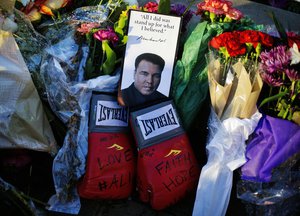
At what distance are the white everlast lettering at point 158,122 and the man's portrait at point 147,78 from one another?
0.43ft

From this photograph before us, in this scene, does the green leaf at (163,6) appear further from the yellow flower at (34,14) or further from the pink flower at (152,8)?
the yellow flower at (34,14)

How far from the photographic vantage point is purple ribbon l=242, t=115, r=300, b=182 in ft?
7.48

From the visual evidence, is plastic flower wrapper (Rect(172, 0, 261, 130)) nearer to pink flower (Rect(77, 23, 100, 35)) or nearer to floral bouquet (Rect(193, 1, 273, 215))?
floral bouquet (Rect(193, 1, 273, 215))

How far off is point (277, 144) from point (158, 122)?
2.16ft

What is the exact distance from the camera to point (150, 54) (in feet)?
8.60

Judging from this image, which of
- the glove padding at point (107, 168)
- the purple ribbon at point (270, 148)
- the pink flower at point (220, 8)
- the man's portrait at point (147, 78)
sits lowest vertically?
the glove padding at point (107, 168)

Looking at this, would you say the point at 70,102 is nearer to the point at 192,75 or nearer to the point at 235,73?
the point at 192,75

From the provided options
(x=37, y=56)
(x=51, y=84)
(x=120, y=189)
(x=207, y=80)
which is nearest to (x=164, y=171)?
(x=120, y=189)

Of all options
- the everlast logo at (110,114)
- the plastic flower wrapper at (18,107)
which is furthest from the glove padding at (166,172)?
the plastic flower wrapper at (18,107)

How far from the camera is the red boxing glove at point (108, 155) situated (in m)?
2.41

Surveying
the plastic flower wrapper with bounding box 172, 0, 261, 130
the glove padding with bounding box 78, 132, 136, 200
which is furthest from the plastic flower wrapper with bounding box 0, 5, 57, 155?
the plastic flower wrapper with bounding box 172, 0, 261, 130

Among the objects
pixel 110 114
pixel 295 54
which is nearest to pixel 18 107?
pixel 110 114

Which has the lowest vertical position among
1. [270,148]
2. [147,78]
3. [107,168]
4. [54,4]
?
[107,168]

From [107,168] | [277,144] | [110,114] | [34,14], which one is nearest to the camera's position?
[277,144]
